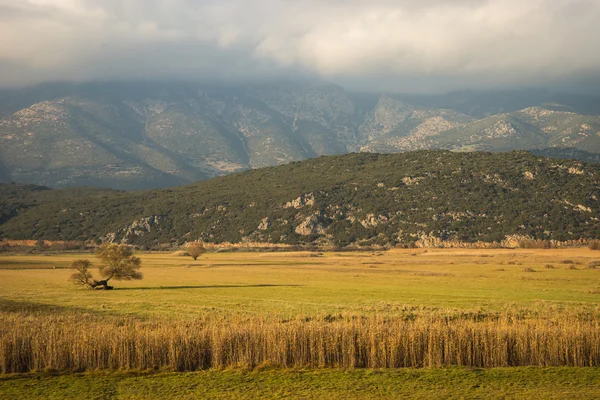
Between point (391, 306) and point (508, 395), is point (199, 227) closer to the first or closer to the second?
point (391, 306)

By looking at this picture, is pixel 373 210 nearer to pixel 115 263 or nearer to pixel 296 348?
pixel 115 263

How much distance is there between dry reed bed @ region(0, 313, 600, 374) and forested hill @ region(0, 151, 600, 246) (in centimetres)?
11451

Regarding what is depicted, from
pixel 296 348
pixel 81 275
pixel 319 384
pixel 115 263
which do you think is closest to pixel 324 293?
pixel 115 263

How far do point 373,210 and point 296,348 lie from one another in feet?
457

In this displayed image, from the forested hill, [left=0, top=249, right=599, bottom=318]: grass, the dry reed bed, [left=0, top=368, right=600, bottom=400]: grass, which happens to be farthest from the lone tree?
the forested hill

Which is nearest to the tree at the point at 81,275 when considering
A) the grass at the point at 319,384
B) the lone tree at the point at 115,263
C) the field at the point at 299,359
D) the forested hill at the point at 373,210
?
the lone tree at the point at 115,263

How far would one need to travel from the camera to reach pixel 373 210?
6284 inches

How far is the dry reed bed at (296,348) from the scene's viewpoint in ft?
69.1

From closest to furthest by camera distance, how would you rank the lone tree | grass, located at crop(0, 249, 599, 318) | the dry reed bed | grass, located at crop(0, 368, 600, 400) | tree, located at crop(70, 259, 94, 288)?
grass, located at crop(0, 368, 600, 400)
the dry reed bed
grass, located at crop(0, 249, 599, 318)
tree, located at crop(70, 259, 94, 288)
the lone tree

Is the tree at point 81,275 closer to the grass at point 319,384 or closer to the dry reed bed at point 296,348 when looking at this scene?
the dry reed bed at point 296,348

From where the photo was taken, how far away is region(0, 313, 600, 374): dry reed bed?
829 inches

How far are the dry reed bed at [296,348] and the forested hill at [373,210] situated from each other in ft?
376

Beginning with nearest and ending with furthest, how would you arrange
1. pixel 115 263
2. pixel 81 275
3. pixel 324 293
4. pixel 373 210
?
pixel 324 293, pixel 81 275, pixel 115 263, pixel 373 210

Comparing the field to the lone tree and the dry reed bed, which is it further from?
the lone tree
